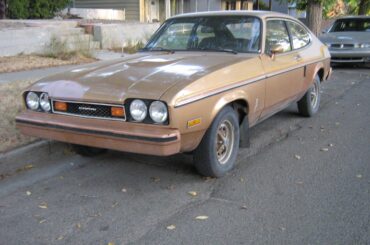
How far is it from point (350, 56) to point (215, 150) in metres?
9.64

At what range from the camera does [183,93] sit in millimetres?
3877

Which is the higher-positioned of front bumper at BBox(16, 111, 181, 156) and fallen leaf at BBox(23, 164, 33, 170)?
front bumper at BBox(16, 111, 181, 156)

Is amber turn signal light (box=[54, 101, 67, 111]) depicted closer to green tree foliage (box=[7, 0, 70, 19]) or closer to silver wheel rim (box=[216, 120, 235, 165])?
silver wheel rim (box=[216, 120, 235, 165])

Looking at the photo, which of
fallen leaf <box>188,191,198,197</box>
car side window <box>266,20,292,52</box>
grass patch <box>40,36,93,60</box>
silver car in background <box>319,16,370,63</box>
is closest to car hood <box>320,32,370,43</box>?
silver car in background <box>319,16,370,63</box>

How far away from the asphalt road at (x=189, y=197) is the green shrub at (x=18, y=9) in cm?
1185

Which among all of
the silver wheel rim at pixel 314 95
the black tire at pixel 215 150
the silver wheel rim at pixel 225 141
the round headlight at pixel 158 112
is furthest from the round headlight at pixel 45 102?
the silver wheel rim at pixel 314 95

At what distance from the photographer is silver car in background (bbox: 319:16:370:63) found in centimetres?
1259

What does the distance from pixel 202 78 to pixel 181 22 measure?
204 cm

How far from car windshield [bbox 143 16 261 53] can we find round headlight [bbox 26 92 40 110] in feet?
6.10

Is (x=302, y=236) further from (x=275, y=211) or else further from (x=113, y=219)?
(x=113, y=219)

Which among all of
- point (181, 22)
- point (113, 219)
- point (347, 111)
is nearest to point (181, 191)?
point (113, 219)

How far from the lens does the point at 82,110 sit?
13.8ft

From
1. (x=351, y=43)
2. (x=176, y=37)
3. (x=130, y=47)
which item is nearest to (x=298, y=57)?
(x=176, y=37)

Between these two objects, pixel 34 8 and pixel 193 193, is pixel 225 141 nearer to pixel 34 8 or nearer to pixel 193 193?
pixel 193 193
